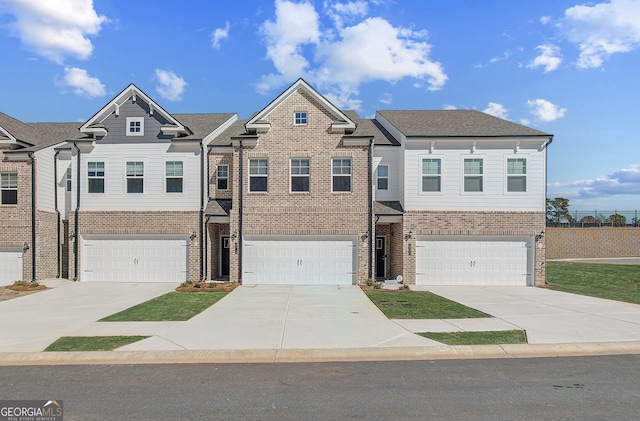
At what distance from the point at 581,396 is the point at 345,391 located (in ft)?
11.5

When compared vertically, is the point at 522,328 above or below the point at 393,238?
below

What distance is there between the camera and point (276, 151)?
18.4 m

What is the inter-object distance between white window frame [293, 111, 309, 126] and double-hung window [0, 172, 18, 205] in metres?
13.0

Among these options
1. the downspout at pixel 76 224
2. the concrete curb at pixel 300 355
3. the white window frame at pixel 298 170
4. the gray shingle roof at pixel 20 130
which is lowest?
the concrete curb at pixel 300 355

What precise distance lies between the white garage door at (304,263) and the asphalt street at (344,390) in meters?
10.8

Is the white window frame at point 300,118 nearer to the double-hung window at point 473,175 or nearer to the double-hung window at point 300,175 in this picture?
the double-hung window at point 300,175

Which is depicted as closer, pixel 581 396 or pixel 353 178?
pixel 581 396


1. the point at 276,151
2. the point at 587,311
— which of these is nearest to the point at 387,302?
the point at 587,311

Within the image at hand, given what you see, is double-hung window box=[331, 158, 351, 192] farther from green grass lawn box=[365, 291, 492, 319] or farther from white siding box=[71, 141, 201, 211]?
white siding box=[71, 141, 201, 211]

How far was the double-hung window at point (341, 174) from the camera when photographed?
725 inches

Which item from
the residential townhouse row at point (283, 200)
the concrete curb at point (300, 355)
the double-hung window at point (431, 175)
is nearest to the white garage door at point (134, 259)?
the residential townhouse row at point (283, 200)

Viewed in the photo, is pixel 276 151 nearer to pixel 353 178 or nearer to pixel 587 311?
pixel 353 178

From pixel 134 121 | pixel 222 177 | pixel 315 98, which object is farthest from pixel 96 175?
pixel 315 98

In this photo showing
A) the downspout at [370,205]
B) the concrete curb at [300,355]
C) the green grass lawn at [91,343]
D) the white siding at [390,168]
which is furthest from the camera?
the white siding at [390,168]
